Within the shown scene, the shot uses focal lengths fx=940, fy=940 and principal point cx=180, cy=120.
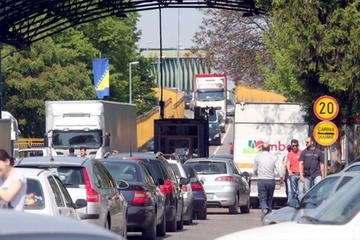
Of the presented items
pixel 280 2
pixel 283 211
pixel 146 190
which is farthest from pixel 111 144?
pixel 283 211

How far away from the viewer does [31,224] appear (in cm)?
438

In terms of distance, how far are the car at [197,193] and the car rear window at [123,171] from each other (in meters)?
5.74

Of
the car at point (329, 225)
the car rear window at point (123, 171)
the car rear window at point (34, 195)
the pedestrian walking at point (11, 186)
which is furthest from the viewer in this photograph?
the car rear window at point (123, 171)

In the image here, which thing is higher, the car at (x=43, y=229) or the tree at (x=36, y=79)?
the tree at (x=36, y=79)

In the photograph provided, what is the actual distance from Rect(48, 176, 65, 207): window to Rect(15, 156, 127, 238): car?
5.40 feet

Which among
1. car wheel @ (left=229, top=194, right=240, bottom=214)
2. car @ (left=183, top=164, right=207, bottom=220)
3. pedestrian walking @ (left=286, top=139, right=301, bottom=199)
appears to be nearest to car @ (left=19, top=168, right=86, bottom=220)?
pedestrian walking @ (left=286, top=139, right=301, bottom=199)

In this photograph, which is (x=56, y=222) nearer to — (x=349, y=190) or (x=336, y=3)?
(x=349, y=190)

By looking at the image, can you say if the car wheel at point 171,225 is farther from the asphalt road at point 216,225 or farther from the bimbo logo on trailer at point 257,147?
the bimbo logo on trailer at point 257,147

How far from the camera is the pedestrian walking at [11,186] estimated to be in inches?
390

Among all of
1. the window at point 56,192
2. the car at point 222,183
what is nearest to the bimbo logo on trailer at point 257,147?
the car at point 222,183

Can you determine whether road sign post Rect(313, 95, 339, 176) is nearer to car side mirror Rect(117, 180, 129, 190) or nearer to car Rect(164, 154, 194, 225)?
car Rect(164, 154, 194, 225)

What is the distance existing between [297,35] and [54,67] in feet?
99.0

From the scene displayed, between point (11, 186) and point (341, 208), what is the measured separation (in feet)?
12.9

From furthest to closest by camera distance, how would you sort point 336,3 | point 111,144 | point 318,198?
1. point 111,144
2. point 336,3
3. point 318,198
